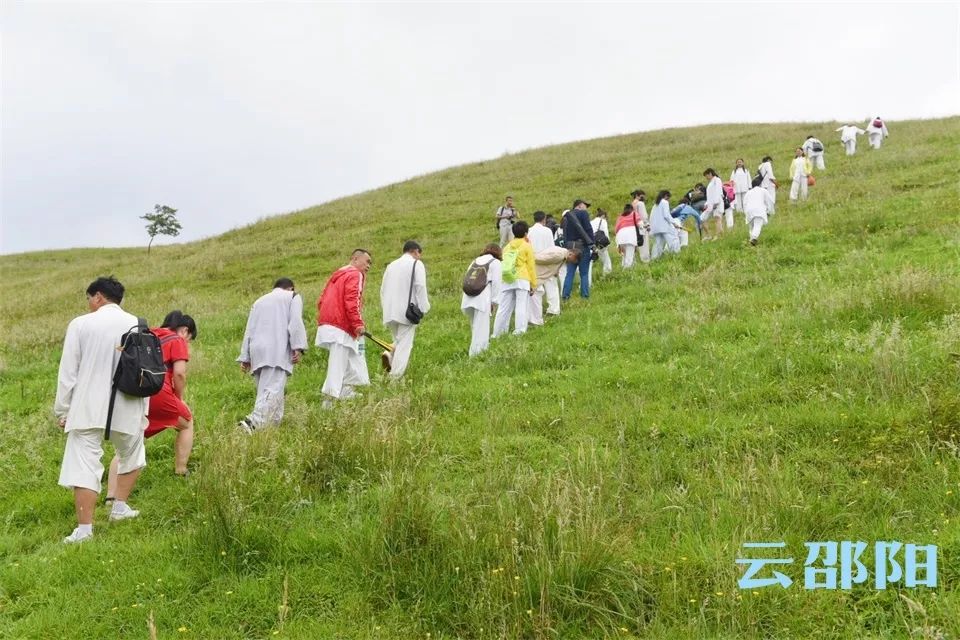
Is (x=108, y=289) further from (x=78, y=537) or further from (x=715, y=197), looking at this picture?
(x=715, y=197)

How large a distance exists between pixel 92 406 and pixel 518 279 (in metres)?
7.12

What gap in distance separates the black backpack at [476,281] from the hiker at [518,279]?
2.39 feet

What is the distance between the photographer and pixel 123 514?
638 cm

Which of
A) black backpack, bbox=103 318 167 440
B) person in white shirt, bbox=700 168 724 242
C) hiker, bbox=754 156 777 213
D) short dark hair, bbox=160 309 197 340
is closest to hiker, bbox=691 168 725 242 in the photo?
person in white shirt, bbox=700 168 724 242

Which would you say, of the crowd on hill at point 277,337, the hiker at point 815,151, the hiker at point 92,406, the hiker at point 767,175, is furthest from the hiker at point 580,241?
the hiker at point 815,151

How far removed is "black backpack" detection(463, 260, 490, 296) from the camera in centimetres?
1093

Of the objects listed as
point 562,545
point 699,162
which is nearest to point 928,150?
point 699,162

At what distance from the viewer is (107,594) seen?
4906mm

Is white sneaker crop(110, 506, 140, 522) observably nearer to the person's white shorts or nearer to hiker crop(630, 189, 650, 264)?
the person's white shorts

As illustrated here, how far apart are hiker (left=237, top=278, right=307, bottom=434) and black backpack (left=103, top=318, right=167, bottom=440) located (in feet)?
7.16

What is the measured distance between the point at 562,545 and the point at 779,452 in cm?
251

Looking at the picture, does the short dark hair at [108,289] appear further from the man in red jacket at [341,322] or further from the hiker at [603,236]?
the hiker at [603,236]

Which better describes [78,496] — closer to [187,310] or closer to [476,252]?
[187,310]

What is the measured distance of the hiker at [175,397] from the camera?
23.8 feet
